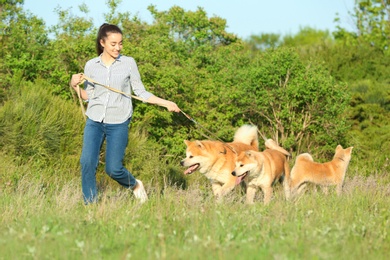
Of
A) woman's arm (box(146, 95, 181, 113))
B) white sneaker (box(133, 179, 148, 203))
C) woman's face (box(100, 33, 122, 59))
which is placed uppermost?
woman's face (box(100, 33, 122, 59))

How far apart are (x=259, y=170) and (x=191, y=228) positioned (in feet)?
11.1

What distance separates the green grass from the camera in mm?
5340

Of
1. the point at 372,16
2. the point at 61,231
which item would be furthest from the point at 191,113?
the point at 372,16

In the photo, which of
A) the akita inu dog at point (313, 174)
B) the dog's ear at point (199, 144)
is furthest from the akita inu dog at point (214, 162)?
the akita inu dog at point (313, 174)

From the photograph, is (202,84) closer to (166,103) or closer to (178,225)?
(166,103)

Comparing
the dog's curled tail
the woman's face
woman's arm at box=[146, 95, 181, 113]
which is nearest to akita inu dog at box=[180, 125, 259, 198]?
the dog's curled tail

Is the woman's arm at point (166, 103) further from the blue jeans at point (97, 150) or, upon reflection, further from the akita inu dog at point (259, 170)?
the akita inu dog at point (259, 170)

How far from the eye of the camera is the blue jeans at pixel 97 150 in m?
8.03

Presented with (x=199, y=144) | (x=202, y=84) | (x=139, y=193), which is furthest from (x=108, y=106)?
(x=202, y=84)

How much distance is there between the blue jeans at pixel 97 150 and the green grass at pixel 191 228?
0.24 meters

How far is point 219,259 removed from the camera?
511 centimetres

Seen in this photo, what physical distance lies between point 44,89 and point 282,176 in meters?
4.22

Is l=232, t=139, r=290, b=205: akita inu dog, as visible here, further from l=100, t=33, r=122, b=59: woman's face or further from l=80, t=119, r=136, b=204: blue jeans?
l=100, t=33, r=122, b=59: woman's face

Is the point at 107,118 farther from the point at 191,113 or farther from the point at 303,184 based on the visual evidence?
the point at 191,113
